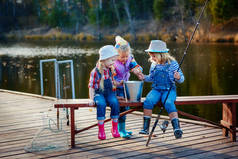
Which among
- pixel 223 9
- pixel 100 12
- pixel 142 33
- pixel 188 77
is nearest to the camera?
pixel 188 77

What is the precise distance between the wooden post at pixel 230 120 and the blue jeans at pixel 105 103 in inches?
48.0

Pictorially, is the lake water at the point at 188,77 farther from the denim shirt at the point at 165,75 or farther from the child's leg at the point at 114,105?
the denim shirt at the point at 165,75

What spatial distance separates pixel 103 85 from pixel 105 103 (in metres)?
0.19

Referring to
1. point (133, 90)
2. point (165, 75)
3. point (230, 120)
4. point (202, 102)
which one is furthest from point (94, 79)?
point (230, 120)

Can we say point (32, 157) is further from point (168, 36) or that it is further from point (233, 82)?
point (168, 36)

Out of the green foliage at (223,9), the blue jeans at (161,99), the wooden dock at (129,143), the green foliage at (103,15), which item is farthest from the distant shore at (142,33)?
the blue jeans at (161,99)

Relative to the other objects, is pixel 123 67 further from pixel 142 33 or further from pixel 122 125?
pixel 142 33

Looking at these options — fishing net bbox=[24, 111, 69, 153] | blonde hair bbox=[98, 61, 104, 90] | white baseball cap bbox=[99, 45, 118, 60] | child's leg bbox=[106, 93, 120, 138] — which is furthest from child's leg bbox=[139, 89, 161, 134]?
fishing net bbox=[24, 111, 69, 153]

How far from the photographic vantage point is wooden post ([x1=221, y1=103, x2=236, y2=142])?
4.22m

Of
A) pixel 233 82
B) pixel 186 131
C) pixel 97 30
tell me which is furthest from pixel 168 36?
pixel 186 131

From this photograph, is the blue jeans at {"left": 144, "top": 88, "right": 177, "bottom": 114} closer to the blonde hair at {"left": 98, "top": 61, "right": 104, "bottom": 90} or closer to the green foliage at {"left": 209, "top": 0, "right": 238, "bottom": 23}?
the blonde hair at {"left": 98, "top": 61, "right": 104, "bottom": 90}

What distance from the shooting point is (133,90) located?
406cm

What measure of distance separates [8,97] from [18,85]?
17.6 feet

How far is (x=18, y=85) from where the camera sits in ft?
41.5
